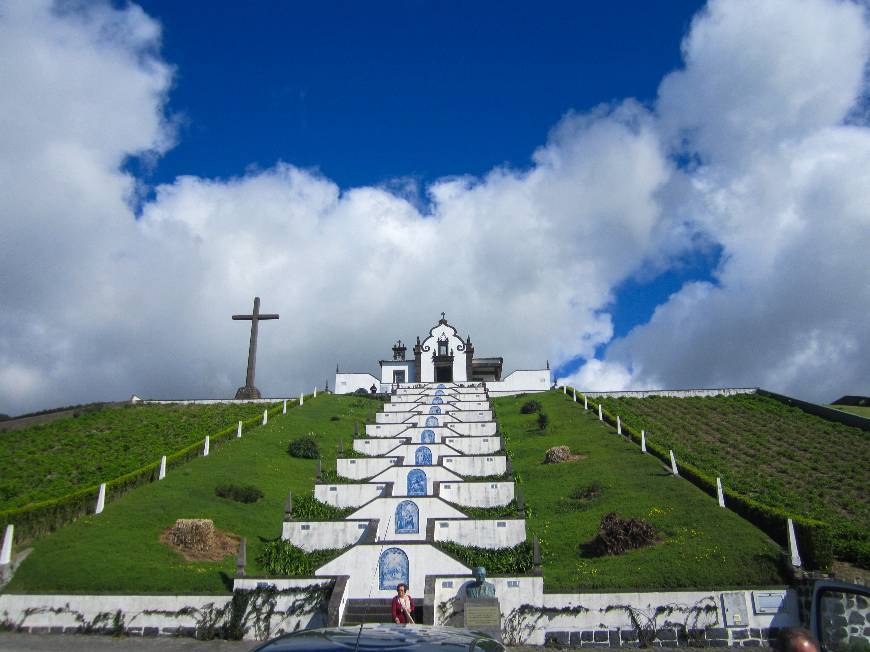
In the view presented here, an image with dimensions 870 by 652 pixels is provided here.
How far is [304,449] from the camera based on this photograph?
33.3 m

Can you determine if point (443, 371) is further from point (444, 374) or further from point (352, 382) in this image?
point (352, 382)

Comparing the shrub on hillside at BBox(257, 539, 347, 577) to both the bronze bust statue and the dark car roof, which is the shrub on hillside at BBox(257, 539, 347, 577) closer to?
the bronze bust statue

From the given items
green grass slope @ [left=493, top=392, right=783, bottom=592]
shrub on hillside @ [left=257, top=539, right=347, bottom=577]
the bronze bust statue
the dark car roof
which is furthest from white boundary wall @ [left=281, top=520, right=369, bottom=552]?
the dark car roof

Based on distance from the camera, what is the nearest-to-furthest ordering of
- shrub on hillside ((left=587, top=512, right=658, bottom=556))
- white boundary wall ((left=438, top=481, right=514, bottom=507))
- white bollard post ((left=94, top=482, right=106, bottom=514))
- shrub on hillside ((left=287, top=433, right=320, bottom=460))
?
1. shrub on hillside ((left=587, top=512, right=658, bottom=556))
2. white bollard post ((left=94, top=482, right=106, bottom=514))
3. white boundary wall ((left=438, top=481, right=514, bottom=507))
4. shrub on hillside ((left=287, top=433, right=320, bottom=460))

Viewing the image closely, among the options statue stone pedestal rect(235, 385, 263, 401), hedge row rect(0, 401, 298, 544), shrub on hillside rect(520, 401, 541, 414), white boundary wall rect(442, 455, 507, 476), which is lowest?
hedge row rect(0, 401, 298, 544)

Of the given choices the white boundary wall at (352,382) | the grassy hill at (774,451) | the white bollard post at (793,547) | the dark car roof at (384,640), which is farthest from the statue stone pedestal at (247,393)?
the dark car roof at (384,640)

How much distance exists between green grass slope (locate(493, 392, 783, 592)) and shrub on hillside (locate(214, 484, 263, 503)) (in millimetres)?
10388

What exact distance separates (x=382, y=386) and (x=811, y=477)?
38.4 metres

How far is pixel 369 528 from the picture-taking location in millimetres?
21266

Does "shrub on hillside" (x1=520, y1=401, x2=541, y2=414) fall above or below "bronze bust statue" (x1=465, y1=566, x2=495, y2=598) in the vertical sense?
above

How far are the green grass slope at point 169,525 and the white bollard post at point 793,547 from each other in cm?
1453

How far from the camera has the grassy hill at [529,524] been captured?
17609 millimetres

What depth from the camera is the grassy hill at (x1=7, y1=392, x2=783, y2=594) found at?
57.8ft

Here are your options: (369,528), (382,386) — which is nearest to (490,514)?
(369,528)
